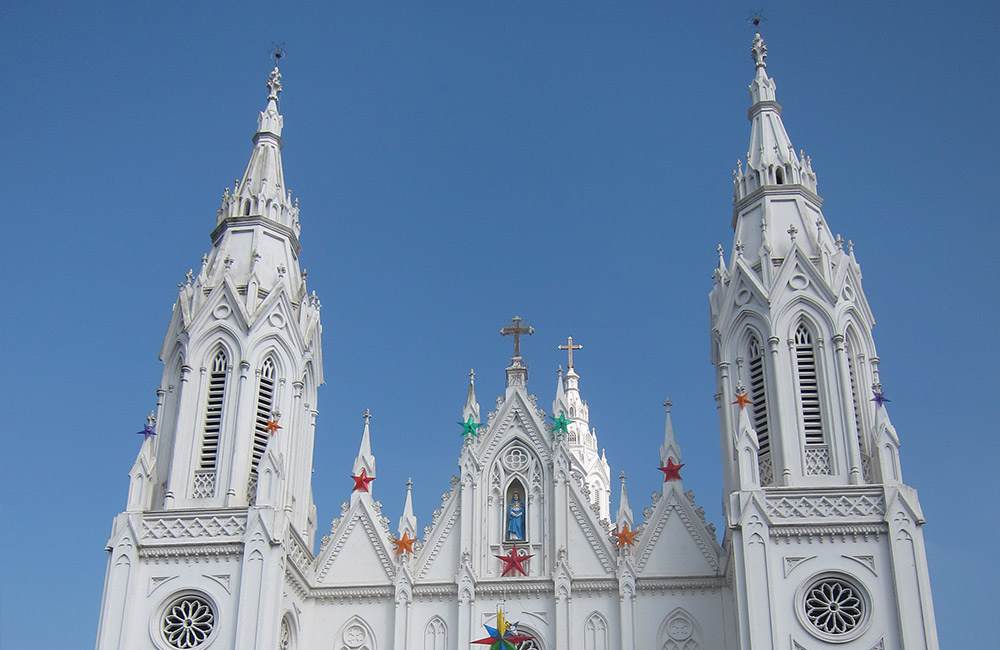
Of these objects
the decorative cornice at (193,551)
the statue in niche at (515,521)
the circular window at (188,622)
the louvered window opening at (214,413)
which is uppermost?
the louvered window opening at (214,413)

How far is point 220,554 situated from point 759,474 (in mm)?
13941

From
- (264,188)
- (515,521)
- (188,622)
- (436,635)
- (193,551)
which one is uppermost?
(264,188)

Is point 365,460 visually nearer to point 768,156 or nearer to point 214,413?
point 214,413

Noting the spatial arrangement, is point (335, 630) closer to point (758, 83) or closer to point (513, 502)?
point (513, 502)

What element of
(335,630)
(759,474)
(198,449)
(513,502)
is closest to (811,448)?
(759,474)

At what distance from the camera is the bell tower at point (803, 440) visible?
3150cm

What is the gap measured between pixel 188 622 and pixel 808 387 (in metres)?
17.2

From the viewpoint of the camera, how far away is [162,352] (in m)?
37.2

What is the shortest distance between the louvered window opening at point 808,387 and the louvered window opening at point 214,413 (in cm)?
1563

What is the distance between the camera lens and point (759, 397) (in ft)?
116

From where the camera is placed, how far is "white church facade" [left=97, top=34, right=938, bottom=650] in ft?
105

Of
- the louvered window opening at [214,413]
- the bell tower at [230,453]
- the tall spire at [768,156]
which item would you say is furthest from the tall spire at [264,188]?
the tall spire at [768,156]

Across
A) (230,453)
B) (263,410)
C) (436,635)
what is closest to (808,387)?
(436,635)

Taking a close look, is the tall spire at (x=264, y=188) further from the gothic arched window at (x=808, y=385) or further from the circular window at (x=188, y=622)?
the gothic arched window at (x=808, y=385)
